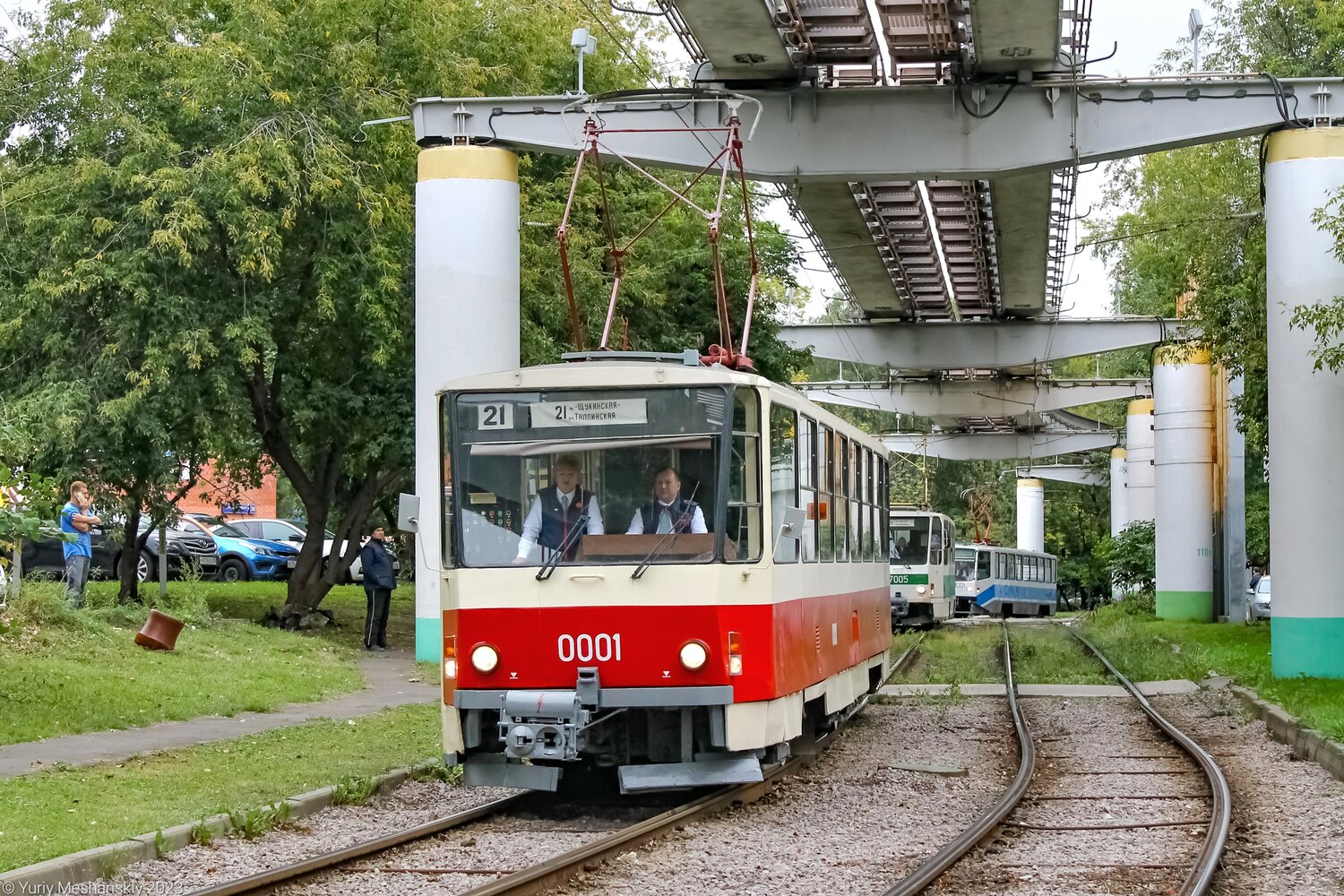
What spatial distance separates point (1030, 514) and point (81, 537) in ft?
208

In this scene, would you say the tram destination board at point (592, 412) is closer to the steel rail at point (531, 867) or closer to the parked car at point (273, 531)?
the steel rail at point (531, 867)

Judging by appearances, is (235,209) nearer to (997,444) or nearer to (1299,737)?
(1299,737)

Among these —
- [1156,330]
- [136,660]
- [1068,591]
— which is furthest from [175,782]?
[1068,591]

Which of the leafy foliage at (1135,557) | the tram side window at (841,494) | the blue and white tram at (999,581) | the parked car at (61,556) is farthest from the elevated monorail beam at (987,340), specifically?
the tram side window at (841,494)

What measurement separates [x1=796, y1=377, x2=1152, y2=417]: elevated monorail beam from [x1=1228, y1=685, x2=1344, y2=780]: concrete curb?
28.9 metres

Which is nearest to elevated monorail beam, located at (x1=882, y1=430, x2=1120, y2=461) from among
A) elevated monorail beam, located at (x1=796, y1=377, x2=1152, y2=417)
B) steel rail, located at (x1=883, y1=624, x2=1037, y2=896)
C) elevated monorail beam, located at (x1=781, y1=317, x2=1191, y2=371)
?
elevated monorail beam, located at (x1=796, y1=377, x2=1152, y2=417)

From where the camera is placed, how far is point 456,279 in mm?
20859

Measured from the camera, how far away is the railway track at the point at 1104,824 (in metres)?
8.94

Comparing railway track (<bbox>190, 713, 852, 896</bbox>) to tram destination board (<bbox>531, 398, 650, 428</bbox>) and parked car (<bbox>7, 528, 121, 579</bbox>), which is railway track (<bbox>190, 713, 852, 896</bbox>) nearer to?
tram destination board (<bbox>531, 398, 650, 428</bbox>)

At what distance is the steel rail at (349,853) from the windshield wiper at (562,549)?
159 centimetres

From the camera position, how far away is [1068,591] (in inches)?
3644

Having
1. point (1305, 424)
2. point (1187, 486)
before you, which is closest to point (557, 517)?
point (1305, 424)

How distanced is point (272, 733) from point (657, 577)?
487cm

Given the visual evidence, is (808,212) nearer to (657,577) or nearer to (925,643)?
(925,643)
